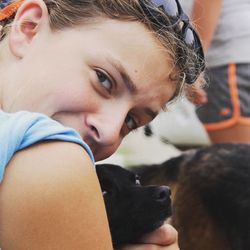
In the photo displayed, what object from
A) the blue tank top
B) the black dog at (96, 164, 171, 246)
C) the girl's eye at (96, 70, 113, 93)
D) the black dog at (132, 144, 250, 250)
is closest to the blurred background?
the black dog at (132, 144, 250, 250)

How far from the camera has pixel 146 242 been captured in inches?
57.0

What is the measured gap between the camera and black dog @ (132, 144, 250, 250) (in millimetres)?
2455

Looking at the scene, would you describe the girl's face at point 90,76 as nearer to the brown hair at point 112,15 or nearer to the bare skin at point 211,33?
the brown hair at point 112,15

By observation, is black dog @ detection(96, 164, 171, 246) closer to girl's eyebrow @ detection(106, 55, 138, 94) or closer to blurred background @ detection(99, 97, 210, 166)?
girl's eyebrow @ detection(106, 55, 138, 94)

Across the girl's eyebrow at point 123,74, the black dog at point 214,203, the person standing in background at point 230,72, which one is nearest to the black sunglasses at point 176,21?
the girl's eyebrow at point 123,74

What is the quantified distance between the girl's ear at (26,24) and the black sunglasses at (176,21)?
227 mm

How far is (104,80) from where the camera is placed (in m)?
1.19

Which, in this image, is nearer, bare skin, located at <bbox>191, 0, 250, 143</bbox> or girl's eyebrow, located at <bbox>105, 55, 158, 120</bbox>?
girl's eyebrow, located at <bbox>105, 55, 158, 120</bbox>

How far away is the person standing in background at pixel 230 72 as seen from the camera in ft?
9.27

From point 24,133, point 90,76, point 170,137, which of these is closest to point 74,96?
point 90,76

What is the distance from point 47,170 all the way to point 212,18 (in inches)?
72.8

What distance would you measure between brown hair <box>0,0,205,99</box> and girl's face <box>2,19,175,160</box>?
2cm

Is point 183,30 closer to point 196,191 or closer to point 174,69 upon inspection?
point 174,69

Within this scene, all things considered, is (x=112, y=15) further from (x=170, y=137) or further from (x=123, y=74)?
(x=170, y=137)
